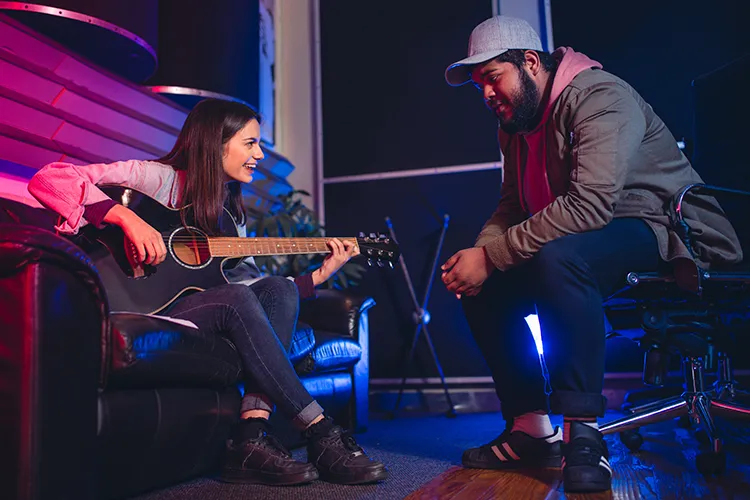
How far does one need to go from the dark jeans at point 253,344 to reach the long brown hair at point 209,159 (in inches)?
12.3

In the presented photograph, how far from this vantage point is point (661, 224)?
1803 mm

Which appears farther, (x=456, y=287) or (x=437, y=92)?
(x=437, y=92)

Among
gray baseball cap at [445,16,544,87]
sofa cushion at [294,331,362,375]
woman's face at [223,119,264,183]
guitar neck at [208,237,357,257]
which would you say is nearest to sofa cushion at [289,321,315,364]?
sofa cushion at [294,331,362,375]

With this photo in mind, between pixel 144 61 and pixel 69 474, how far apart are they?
7.32 ft

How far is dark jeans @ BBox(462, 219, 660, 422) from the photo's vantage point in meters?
1.61

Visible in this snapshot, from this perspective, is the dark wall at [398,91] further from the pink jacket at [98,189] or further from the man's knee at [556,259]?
the man's knee at [556,259]

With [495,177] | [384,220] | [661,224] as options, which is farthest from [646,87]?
[661,224]

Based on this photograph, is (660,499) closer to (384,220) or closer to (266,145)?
(384,220)

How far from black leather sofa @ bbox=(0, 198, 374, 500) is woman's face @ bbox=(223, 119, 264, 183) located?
63cm

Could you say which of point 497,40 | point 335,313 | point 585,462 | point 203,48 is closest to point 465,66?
point 497,40

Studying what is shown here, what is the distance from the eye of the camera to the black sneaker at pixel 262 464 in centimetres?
172

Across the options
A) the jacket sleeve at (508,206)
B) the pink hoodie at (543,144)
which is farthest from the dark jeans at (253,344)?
the pink hoodie at (543,144)

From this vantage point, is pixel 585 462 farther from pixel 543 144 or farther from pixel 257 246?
pixel 257 246

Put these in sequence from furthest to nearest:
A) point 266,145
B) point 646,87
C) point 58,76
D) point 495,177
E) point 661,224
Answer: point 266,145 < point 495,177 < point 646,87 < point 58,76 < point 661,224
